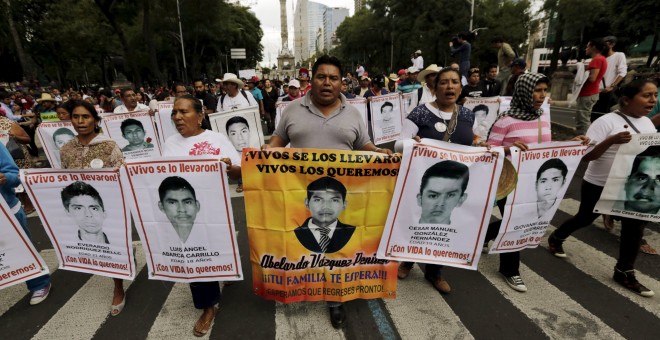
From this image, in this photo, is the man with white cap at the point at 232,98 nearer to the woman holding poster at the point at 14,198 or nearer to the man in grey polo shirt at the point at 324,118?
the woman holding poster at the point at 14,198

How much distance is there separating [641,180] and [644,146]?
0.34 m

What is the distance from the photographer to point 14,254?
3133 millimetres

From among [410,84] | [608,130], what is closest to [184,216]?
[608,130]

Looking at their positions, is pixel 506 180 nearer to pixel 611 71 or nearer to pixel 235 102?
pixel 235 102

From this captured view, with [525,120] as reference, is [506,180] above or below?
below

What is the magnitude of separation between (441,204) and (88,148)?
3.19 m

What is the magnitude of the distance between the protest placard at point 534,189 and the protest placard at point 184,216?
97.0 inches

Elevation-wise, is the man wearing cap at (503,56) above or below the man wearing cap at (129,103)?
above

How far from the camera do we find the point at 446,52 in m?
44.8

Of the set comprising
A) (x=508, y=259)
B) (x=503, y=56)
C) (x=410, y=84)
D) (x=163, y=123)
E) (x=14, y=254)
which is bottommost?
(x=508, y=259)

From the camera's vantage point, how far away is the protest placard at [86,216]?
295 centimetres

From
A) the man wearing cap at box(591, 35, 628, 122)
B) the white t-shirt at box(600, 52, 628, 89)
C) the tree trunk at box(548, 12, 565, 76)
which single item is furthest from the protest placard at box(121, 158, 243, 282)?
the tree trunk at box(548, 12, 565, 76)

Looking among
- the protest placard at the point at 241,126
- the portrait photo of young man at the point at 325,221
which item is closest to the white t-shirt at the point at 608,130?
the portrait photo of young man at the point at 325,221

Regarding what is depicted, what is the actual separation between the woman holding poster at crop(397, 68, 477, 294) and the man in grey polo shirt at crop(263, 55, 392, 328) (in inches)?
19.3
